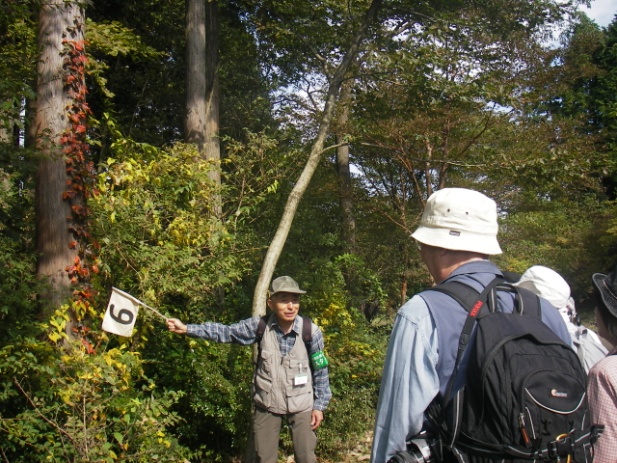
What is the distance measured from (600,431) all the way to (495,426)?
49 centimetres

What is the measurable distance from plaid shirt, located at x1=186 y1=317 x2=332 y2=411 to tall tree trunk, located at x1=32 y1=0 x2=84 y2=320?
1.46m

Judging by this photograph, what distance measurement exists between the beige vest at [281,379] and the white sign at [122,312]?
1030 millimetres

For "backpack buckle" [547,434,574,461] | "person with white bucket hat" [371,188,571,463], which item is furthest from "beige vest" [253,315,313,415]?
"backpack buckle" [547,434,574,461]

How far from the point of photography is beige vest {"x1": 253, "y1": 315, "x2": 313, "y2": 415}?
4848 millimetres

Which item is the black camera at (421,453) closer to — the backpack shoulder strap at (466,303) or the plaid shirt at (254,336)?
the backpack shoulder strap at (466,303)

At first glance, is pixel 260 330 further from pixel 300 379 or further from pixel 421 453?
pixel 421 453

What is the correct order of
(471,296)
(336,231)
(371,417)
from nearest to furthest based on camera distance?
(471,296), (371,417), (336,231)

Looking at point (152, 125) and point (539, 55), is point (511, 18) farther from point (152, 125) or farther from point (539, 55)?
point (152, 125)

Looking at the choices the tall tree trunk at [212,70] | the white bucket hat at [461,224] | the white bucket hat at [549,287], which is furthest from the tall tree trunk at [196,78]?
the white bucket hat at [461,224]

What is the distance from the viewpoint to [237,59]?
12.5m

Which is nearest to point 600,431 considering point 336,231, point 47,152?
point 47,152

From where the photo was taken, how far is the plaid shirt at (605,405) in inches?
86.3

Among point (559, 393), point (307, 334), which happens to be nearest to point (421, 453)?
point (559, 393)

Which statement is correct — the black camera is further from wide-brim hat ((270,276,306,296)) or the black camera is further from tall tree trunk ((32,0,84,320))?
tall tree trunk ((32,0,84,320))
